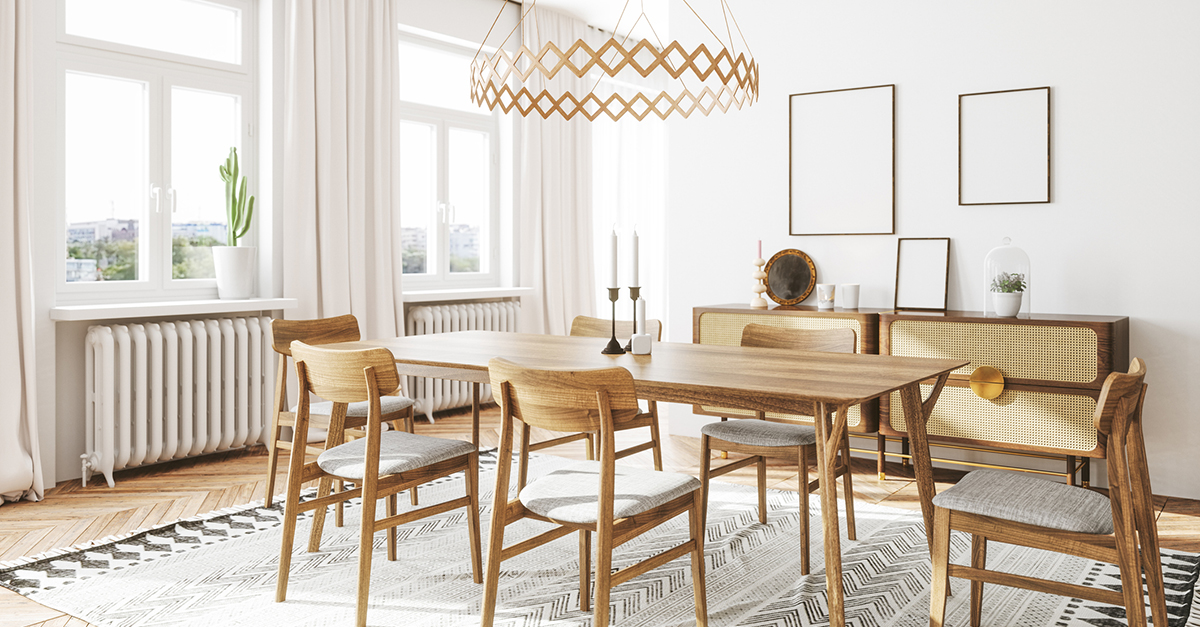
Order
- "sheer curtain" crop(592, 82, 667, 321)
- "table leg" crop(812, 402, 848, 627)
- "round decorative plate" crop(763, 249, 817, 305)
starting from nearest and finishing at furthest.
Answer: "table leg" crop(812, 402, 848, 627) → "round decorative plate" crop(763, 249, 817, 305) → "sheer curtain" crop(592, 82, 667, 321)

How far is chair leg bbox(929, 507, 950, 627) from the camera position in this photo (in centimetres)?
210

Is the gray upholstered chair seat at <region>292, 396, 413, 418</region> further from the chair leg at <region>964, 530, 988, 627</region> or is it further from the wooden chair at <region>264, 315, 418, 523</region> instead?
the chair leg at <region>964, 530, 988, 627</region>

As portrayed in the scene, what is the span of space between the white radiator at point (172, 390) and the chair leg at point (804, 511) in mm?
2908

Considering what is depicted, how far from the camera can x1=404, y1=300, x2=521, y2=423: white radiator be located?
5.56m

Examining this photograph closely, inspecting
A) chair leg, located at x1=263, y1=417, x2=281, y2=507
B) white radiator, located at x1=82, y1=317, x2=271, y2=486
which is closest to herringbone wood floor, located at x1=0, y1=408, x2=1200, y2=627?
white radiator, located at x1=82, y1=317, x2=271, y2=486

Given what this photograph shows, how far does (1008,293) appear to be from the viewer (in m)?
3.87

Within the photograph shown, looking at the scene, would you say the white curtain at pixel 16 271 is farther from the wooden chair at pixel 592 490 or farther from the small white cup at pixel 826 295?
the small white cup at pixel 826 295

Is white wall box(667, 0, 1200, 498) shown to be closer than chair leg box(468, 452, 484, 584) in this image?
No

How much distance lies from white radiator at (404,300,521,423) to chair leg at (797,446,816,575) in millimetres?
2823

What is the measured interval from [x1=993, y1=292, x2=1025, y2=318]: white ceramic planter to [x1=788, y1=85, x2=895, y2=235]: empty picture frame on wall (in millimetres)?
707

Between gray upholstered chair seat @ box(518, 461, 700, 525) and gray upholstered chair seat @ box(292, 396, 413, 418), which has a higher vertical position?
gray upholstered chair seat @ box(292, 396, 413, 418)

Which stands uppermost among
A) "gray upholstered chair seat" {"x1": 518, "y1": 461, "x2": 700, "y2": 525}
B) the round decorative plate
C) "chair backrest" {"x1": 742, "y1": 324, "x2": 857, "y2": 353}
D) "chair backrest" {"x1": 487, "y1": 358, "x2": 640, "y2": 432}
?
the round decorative plate

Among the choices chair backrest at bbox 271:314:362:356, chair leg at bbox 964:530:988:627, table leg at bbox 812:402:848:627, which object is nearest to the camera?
table leg at bbox 812:402:848:627

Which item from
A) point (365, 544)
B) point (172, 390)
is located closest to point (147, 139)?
point (172, 390)
